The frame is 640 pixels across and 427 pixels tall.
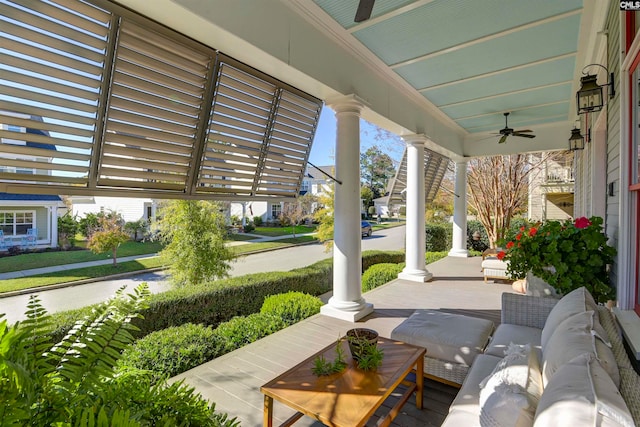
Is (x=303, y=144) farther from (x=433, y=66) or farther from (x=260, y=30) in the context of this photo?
(x=433, y=66)

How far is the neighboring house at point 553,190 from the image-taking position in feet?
41.4

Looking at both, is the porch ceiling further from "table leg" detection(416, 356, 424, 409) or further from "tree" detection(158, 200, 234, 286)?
"tree" detection(158, 200, 234, 286)

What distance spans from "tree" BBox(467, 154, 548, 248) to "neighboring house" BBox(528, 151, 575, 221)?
4.98ft

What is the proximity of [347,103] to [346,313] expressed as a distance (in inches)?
105

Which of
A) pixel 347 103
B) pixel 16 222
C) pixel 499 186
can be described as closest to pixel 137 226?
pixel 16 222

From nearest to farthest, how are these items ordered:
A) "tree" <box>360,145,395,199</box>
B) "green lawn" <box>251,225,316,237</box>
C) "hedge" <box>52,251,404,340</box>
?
"hedge" <box>52,251,404,340</box>, "green lawn" <box>251,225,316,237</box>, "tree" <box>360,145,395,199</box>

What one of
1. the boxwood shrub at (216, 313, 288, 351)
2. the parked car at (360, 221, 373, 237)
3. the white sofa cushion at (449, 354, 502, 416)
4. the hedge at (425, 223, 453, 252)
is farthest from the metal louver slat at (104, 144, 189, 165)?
the parked car at (360, 221, 373, 237)

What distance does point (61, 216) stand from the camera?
610 inches

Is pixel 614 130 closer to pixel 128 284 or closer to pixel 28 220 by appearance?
pixel 128 284

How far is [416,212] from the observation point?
243 inches

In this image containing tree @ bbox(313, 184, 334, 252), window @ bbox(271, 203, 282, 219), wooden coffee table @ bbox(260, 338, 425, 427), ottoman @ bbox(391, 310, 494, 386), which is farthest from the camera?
window @ bbox(271, 203, 282, 219)

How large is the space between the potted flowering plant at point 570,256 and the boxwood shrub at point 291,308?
256 centimetres

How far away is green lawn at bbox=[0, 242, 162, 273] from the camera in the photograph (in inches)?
459

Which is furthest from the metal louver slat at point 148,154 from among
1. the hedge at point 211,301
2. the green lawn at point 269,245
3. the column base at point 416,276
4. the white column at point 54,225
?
the white column at point 54,225
